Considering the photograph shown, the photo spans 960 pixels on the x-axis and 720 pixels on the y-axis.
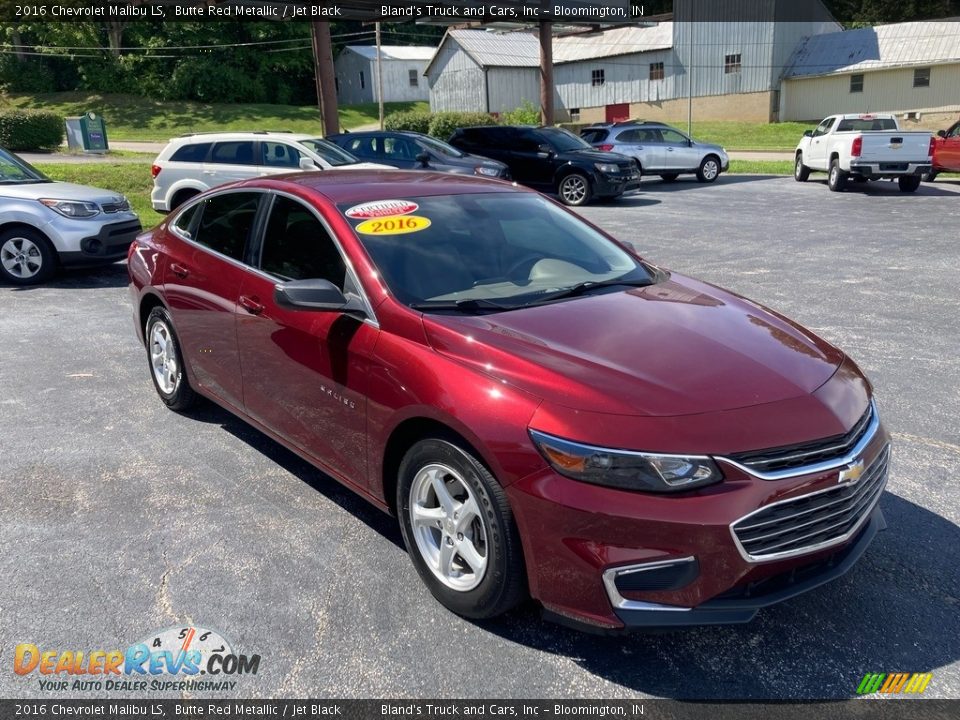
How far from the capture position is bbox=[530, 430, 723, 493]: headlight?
2.73 metres

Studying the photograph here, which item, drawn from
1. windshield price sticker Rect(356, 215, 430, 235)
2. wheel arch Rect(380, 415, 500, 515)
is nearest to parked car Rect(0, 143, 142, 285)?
windshield price sticker Rect(356, 215, 430, 235)

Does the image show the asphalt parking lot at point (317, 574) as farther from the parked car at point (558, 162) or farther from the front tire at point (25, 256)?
the parked car at point (558, 162)

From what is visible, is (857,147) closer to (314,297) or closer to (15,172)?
(15,172)

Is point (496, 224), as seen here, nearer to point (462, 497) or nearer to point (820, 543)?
point (462, 497)

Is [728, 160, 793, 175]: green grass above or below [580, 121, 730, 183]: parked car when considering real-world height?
below

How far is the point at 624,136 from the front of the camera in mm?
22812

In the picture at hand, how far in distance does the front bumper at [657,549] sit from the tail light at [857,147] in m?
18.0

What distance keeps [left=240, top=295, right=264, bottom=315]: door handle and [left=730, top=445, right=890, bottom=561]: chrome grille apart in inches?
107

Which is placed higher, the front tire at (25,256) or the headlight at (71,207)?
the headlight at (71,207)

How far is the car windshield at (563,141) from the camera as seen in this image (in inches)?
768

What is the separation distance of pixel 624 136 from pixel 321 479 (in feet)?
65.7

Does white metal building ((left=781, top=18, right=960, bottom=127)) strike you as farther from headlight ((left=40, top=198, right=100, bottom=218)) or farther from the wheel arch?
the wheel arch

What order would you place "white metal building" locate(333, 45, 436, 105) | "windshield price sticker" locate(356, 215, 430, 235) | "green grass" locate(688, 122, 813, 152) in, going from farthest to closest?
"white metal building" locate(333, 45, 436, 105) < "green grass" locate(688, 122, 813, 152) < "windshield price sticker" locate(356, 215, 430, 235)

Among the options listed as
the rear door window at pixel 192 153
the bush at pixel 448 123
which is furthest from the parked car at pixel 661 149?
the rear door window at pixel 192 153
